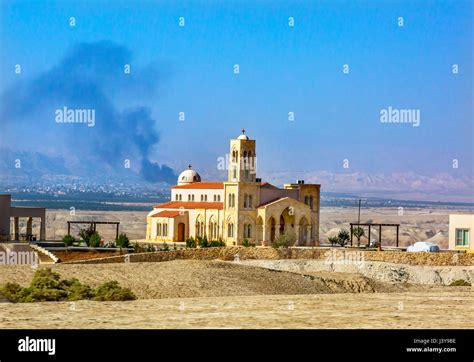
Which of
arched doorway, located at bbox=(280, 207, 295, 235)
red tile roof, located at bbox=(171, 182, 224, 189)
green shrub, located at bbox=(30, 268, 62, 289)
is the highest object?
red tile roof, located at bbox=(171, 182, 224, 189)

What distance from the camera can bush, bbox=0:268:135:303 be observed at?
2864 centimetres

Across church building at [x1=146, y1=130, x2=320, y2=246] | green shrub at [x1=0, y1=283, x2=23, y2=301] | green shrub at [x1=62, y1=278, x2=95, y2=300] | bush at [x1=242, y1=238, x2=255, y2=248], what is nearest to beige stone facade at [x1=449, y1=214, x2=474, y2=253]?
church building at [x1=146, y1=130, x2=320, y2=246]

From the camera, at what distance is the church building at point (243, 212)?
217 ft

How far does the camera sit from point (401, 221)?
514 feet

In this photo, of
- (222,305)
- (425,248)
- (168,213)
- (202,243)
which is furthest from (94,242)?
(222,305)

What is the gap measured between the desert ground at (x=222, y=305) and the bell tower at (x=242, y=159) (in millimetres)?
26810

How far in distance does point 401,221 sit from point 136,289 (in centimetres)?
12746

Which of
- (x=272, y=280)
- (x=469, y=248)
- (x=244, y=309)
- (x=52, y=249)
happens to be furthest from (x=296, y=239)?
(x=244, y=309)

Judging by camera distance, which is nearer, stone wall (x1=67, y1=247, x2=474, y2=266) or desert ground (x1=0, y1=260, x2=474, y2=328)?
desert ground (x1=0, y1=260, x2=474, y2=328)

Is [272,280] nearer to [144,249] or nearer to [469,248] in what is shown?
[144,249]

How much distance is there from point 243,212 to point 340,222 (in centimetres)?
8611

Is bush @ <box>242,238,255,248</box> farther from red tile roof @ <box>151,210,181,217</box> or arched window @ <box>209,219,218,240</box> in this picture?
red tile roof @ <box>151,210,181,217</box>

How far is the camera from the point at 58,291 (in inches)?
1163

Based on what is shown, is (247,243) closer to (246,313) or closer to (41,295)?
(41,295)
